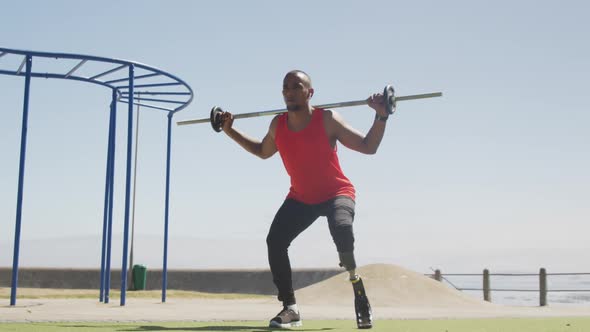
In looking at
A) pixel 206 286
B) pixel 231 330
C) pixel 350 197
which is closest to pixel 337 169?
pixel 350 197

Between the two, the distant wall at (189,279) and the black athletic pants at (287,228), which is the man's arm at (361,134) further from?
the distant wall at (189,279)

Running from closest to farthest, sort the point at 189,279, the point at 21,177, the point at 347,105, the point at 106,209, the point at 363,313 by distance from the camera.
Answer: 1. the point at 363,313
2. the point at 347,105
3. the point at 21,177
4. the point at 106,209
5. the point at 189,279

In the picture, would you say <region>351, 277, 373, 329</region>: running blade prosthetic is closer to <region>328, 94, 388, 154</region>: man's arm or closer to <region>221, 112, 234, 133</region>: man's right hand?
<region>328, 94, 388, 154</region>: man's arm

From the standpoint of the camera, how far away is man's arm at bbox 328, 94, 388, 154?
4711 millimetres

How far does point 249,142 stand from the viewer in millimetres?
5430

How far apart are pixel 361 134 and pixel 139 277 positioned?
11258mm

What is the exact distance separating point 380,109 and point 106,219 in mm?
5668

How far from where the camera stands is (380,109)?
4699 mm

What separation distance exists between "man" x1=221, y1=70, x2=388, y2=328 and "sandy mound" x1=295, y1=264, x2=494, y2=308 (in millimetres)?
5572

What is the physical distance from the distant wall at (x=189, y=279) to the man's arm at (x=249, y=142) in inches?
377

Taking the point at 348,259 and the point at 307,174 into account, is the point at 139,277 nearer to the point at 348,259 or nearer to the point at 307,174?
the point at 307,174

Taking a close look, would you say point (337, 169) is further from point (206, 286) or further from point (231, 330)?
point (206, 286)

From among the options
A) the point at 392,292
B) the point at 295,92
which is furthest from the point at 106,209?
the point at 295,92

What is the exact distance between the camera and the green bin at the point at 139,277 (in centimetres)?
1517
